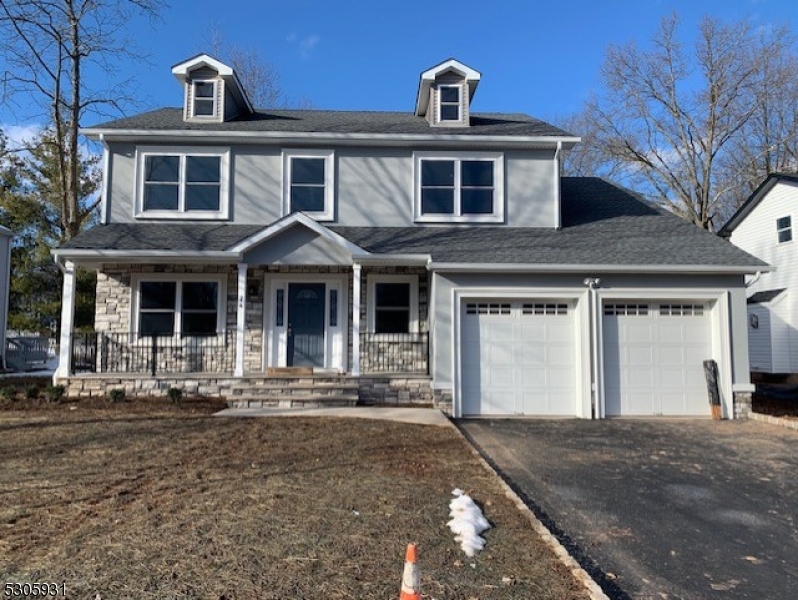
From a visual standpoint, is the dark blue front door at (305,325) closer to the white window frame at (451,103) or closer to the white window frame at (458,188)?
the white window frame at (458,188)

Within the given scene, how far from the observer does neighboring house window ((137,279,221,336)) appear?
12.1 meters

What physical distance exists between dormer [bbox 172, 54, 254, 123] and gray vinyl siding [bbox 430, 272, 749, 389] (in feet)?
23.2

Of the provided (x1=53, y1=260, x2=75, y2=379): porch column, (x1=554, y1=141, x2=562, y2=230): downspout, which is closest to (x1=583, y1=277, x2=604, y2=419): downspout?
(x1=554, y1=141, x2=562, y2=230): downspout

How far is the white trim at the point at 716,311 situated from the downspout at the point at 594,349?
10cm

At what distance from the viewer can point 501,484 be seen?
554cm

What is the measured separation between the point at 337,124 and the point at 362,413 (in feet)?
24.0

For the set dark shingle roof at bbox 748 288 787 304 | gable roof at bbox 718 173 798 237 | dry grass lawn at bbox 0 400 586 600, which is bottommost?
dry grass lawn at bbox 0 400 586 600

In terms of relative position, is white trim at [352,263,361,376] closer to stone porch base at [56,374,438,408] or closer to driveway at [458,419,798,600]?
stone porch base at [56,374,438,408]

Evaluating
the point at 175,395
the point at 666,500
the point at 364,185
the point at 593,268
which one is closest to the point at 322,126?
the point at 364,185

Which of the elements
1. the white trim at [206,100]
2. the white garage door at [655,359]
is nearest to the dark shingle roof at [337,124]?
the white trim at [206,100]

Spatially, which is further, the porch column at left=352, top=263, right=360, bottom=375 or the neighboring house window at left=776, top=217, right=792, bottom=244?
the neighboring house window at left=776, top=217, right=792, bottom=244

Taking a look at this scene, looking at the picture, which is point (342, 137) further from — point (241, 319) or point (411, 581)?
point (411, 581)

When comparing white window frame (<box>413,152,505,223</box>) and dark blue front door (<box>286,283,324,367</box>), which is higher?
white window frame (<box>413,152,505,223</box>)

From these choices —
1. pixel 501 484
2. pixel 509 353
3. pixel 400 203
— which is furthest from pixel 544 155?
pixel 501 484
